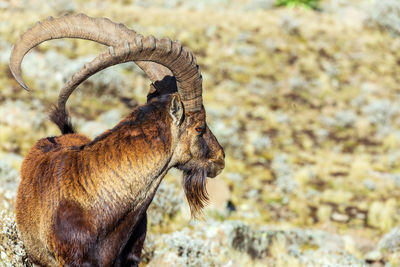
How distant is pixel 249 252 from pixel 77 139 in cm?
351

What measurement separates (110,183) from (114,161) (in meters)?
0.18

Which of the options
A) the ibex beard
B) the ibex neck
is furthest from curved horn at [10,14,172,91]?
the ibex beard

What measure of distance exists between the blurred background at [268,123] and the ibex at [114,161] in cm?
58

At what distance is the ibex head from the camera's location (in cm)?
344

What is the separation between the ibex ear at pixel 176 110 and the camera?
3836 millimetres

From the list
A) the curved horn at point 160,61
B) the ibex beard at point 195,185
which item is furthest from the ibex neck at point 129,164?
the ibex beard at point 195,185

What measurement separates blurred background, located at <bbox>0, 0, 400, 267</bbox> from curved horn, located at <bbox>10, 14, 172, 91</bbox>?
0.83 m

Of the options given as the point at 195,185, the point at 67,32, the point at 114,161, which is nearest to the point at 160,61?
the point at 67,32

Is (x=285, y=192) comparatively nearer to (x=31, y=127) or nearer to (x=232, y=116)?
(x=232, y=116)

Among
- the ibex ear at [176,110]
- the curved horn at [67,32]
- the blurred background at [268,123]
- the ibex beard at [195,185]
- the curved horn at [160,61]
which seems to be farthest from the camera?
the blurred background at [268,123]

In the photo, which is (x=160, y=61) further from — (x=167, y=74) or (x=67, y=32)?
(x=67, y=32)

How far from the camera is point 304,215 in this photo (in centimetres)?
1190

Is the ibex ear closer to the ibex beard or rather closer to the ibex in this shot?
the ibex

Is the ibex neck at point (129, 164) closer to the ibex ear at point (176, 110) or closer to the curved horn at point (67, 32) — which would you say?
the ibex ear at point (176, 110)
